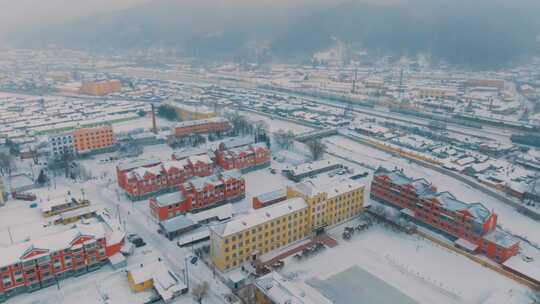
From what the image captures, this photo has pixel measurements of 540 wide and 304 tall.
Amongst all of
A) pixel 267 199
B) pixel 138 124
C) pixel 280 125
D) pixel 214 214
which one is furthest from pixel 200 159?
pixel 138 124

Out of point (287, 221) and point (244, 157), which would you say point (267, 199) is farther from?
point (244, 157)

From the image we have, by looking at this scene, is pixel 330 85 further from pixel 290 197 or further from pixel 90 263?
pixel 90 263

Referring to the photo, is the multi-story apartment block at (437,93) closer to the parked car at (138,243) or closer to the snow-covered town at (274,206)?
the snow-covered town at (274,206)

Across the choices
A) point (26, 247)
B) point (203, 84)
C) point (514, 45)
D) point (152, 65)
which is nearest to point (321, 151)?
point (26, 247)

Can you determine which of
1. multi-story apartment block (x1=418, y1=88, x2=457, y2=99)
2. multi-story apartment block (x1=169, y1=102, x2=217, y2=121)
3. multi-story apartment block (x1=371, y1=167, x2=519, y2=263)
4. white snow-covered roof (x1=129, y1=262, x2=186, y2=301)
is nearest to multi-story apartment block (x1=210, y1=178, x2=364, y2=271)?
white snow-covered roof (x1=129, y1=262, x2=186, y2=301)

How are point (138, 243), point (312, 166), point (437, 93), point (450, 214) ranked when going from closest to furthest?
point (138, 243) → point (450, 214) → point (312, 166) → point (437, 93)

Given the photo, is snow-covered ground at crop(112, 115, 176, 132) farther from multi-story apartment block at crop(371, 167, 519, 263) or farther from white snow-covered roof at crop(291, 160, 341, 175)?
multi-story apartment block at crop(371, 167, 519, 263)

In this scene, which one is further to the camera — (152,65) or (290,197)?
(152,65)
